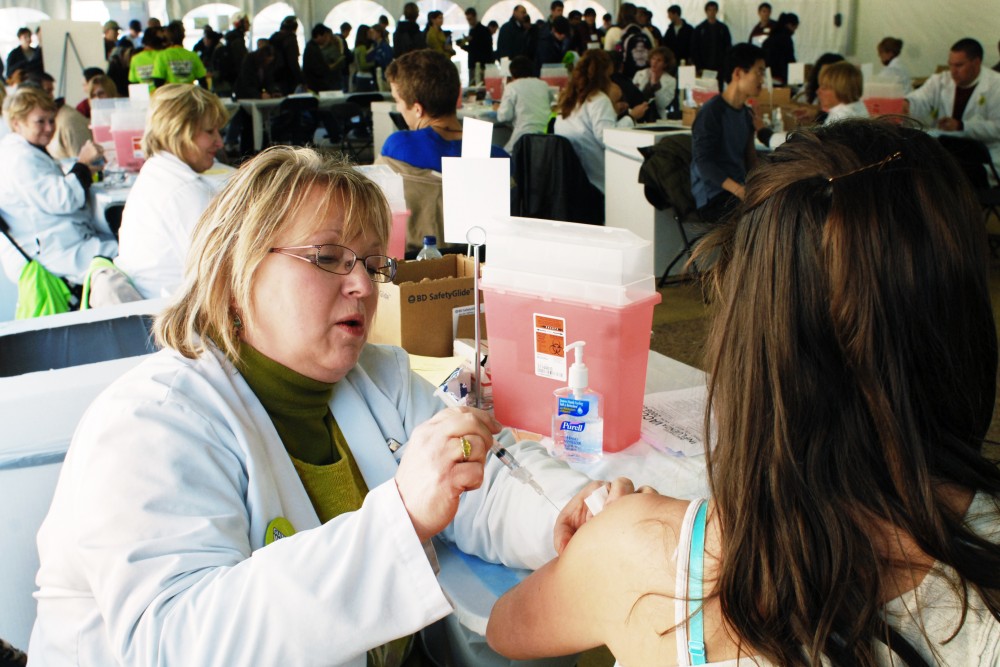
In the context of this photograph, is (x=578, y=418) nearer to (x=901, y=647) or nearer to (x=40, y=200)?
(x=901, y=647)

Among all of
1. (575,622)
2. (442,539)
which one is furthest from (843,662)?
(442,539)

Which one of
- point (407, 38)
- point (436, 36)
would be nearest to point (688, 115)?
point (407, 38)

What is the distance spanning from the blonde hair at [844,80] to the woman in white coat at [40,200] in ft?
12.6

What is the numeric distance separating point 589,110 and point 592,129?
13 centimetres

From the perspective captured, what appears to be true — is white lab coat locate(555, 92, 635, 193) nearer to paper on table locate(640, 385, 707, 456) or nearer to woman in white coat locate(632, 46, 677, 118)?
woman in white coat locate(632, 46, 677, 118)

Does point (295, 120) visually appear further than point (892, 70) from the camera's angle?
Yes

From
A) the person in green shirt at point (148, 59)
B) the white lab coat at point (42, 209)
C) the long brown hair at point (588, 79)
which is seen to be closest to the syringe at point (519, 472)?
the white lab coat at point (42, 209)

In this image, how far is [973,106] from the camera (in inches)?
243

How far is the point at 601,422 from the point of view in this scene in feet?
5.07

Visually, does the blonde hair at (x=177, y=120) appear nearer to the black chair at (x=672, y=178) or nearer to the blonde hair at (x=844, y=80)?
the black chair at (x=672, y=178)

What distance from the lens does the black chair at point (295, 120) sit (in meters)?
9.73

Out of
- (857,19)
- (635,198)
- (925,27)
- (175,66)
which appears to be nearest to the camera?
(635,198)

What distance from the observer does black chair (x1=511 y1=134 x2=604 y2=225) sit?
17.3ft

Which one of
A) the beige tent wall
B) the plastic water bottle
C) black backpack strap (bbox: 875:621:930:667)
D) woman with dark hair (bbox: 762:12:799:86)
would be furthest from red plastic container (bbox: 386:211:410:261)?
woman with dark hair (bbox: 762:12:799:86)
